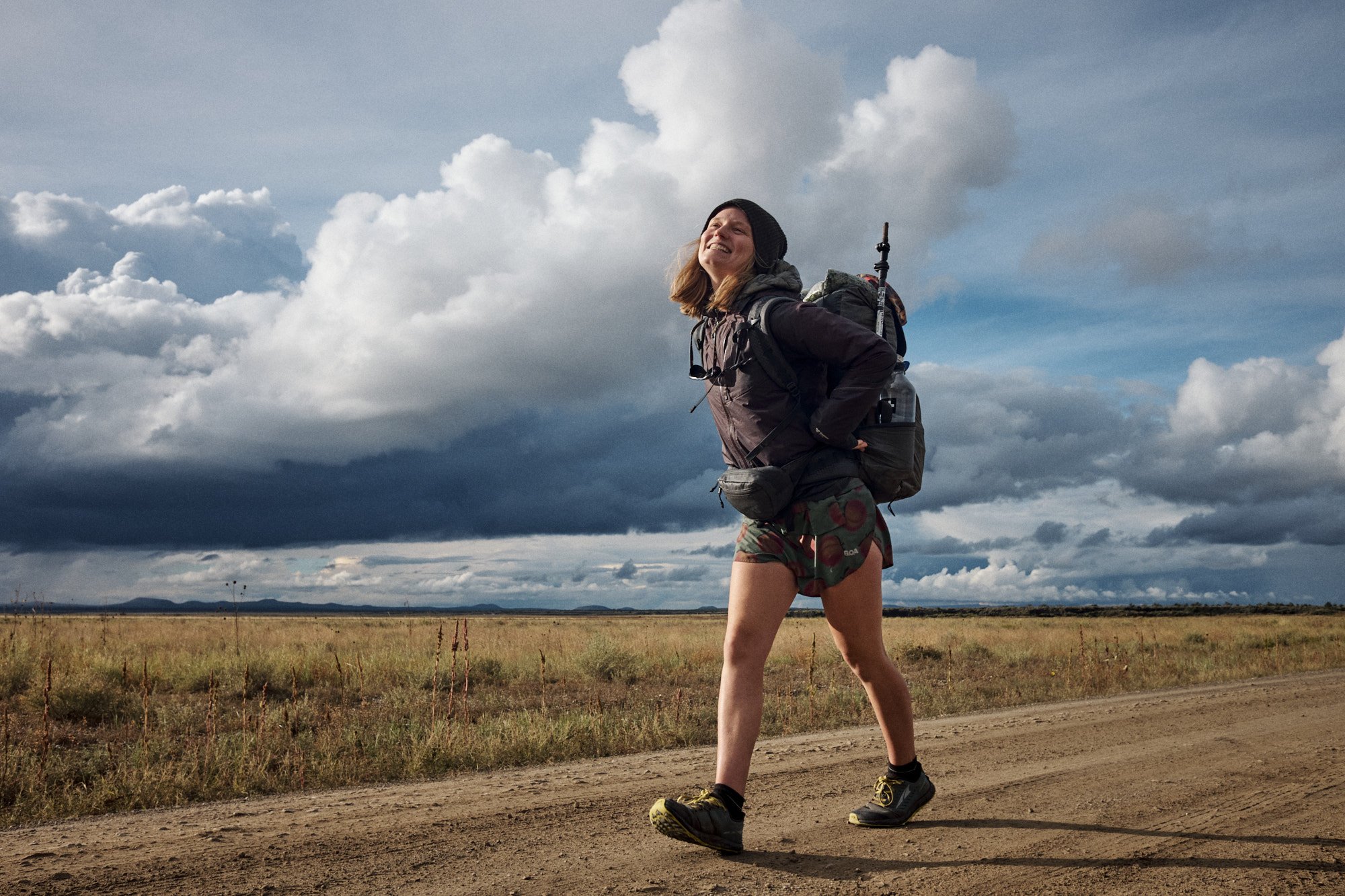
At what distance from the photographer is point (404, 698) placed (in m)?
10.5

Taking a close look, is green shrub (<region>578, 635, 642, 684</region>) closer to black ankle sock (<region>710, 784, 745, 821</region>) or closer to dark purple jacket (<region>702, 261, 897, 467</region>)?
black ankle sock (<region>710, 784, 745, 821</region>)

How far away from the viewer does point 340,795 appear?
15.1ft

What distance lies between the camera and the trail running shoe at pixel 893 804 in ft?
11.5

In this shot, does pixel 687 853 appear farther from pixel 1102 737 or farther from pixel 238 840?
pixel 1102 737

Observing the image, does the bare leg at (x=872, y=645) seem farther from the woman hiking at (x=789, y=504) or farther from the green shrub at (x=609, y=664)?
the green shrub at (x=609, y=664)

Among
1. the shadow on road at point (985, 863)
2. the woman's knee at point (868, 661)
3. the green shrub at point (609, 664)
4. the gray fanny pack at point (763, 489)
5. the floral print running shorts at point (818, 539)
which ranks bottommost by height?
the green shrub at point (609, 664)

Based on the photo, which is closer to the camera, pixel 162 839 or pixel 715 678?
pixel 162 839

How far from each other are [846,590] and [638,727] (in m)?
4.15

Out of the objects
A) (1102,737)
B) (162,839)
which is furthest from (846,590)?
(1102,737)

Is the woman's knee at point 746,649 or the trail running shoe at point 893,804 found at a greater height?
the woman's knee at point 746,649

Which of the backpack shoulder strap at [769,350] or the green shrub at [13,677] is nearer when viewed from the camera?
the backpack shoulder strap at [769,350]

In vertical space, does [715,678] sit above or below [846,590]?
below

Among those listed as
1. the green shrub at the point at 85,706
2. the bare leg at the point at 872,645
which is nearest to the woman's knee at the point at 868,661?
the bare leg at the point at 872,645

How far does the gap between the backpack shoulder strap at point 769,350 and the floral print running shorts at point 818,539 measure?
17.3 inches
